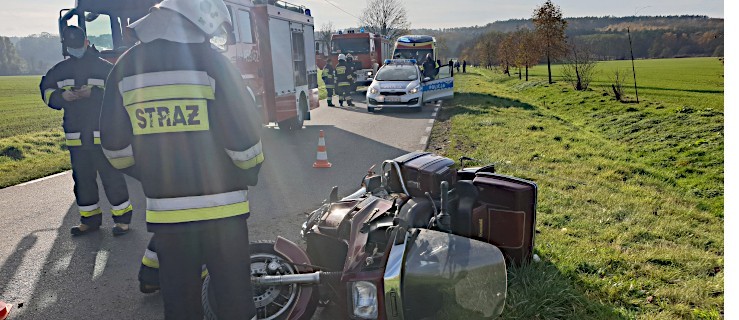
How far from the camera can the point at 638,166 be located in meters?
8.53

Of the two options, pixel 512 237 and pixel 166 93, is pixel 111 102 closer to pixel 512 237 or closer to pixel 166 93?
pixel 166 93

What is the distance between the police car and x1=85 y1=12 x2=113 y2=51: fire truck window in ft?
28.5

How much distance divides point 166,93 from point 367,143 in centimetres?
859

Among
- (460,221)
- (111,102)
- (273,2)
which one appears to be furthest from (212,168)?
(273,2)

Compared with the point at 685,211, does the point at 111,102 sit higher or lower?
higher

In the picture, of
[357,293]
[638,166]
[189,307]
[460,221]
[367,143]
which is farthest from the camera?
[367,143]

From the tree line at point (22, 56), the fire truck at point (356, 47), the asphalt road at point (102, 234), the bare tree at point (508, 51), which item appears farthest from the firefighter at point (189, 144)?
the tree line at point (22, 56)

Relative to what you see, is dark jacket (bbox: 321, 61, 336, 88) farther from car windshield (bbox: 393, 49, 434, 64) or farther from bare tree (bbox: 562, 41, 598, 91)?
bare tree (bbox: 562, 41, 598, 91)

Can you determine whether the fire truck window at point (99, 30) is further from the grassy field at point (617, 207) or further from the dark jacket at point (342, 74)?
A: the dark jacket at point (342, 74)

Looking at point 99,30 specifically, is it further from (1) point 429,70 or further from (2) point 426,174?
(1) point 429,70

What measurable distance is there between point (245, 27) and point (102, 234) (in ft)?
19.3

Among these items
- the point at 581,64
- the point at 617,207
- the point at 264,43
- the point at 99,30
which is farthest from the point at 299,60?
the point at 581,64

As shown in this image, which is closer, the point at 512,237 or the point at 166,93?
the point at 166,93

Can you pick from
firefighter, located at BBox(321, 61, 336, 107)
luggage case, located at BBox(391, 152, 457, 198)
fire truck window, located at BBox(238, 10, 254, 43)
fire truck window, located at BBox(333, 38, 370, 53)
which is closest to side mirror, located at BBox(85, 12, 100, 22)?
fire truck window, located at BBox(238, 10, 254, 43)
